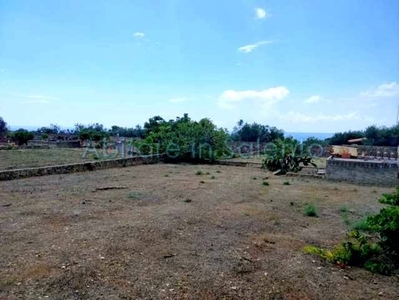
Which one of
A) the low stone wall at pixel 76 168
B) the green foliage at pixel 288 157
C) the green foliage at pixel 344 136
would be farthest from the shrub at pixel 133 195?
the green foliage at pixel 344 136

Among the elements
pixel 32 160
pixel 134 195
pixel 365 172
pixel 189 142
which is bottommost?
pixel 134 195

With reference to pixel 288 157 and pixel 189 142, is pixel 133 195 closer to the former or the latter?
pixel 288 157

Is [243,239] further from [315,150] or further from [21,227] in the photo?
[315,150]

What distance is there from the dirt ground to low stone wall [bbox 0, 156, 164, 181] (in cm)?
206

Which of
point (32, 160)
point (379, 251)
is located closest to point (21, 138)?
point (32, 160)

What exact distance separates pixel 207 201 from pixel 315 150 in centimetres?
1613

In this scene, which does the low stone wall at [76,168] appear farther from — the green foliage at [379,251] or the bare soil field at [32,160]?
the green foliage at [379,251]

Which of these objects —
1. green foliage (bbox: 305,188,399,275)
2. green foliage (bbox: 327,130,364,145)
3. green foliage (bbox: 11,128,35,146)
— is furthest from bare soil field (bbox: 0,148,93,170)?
green foliage (bbox: 327,130,364,145)

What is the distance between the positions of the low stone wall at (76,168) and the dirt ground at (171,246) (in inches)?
81.2

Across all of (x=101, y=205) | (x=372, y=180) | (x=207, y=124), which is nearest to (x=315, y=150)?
(x=207, y=124)

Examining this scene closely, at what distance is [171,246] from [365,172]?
1010 cm

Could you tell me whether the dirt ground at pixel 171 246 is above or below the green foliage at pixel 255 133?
below

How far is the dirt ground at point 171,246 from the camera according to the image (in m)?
3.34

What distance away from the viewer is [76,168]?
12680 millimetres
